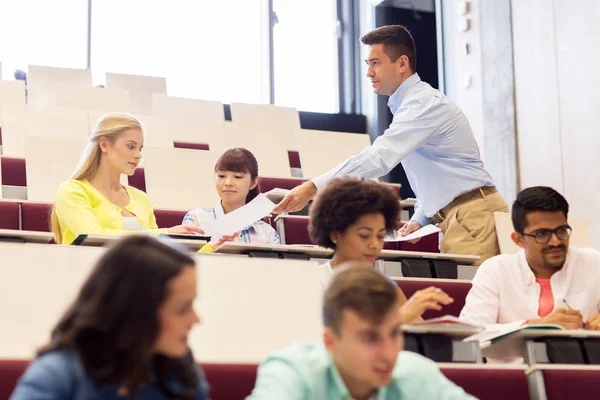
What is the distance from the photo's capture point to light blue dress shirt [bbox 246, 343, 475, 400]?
1.00m

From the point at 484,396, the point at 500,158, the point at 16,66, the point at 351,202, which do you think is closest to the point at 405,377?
the point at 484,396

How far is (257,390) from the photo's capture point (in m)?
1.01

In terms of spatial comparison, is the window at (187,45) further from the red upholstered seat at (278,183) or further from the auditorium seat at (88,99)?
the red upholstered seat at (278,183)

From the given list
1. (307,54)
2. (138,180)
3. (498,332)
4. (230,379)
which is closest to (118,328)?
(230,379)

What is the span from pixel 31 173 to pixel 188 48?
1.98 m

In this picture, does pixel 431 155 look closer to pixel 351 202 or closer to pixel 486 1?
pixel 351 202

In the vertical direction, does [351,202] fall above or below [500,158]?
below

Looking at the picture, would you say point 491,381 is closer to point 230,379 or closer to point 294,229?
point 230,379

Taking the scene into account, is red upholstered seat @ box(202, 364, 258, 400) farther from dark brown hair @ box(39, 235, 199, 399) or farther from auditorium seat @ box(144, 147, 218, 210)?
auditorium seat @ box(144, 147, 218, 210)

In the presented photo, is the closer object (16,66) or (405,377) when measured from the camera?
(405,377)

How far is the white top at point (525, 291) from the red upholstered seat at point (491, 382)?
365 millimetres

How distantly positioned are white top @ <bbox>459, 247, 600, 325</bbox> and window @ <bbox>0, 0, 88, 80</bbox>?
3096 millimetres

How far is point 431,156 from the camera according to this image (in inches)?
95.2

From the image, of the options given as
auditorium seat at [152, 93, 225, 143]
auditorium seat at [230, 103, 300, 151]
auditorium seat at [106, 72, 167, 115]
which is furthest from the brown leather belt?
auditorium seat at [106, 72, 167, 115]
